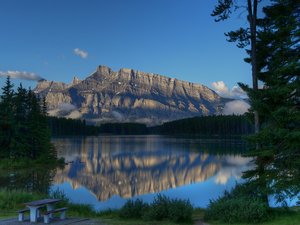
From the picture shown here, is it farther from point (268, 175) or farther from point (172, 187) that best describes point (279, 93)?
point (172, 187)

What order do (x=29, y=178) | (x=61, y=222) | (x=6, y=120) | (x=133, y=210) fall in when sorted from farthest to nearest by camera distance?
1. (x=6, y=120)
2. (x=29, y=178)
3. (x=133, y=210)
4. (x=61, y=222)

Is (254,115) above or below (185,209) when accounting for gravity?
above

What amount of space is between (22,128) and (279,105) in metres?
49.8

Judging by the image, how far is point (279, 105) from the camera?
16.6 m

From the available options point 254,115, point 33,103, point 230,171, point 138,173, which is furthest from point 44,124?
point 254,115

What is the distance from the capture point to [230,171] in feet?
159

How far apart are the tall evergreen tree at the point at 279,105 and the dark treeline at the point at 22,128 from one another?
45459 millimetres

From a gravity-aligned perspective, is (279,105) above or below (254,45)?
below

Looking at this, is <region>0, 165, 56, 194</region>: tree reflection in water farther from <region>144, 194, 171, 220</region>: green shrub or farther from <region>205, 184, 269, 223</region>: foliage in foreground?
<region>205, 184, 269, 223</region>: foliage in foreground

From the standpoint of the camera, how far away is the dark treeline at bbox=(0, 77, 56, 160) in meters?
55.4

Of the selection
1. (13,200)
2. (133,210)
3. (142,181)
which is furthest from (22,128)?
(133,210)

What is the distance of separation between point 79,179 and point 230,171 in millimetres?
19148

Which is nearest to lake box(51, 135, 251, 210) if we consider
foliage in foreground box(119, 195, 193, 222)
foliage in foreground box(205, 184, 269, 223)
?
foliage in foreground box(205, 184, 269, 223)

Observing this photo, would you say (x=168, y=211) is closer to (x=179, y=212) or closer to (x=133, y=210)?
(x=179, y=212)
